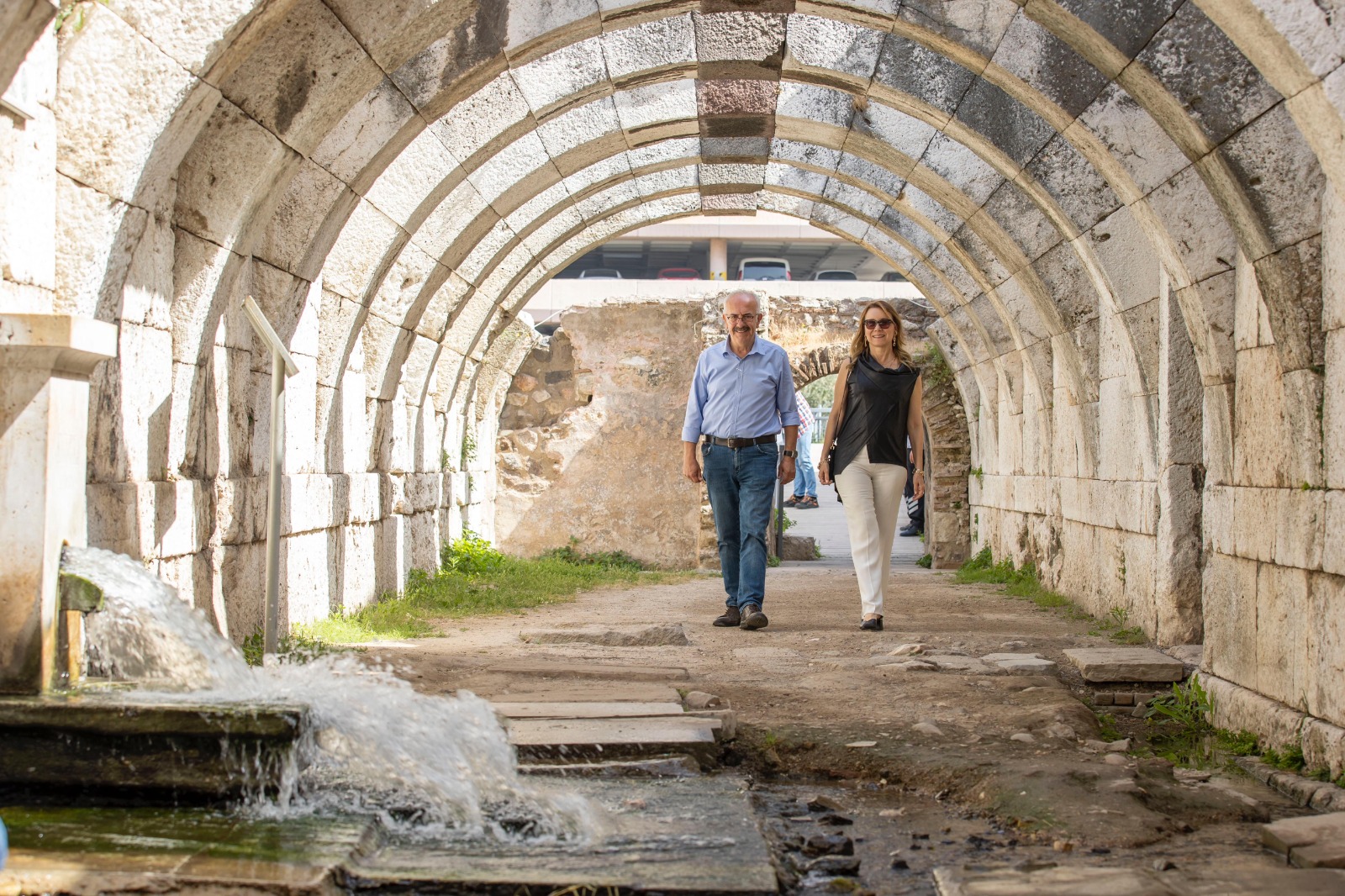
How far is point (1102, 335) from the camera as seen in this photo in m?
7.82

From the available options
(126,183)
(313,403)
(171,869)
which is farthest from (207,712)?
(313,403)

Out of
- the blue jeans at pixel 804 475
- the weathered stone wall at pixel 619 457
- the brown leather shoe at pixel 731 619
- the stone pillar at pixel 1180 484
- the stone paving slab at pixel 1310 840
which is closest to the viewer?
the stone paving slab at pixel 1310 840

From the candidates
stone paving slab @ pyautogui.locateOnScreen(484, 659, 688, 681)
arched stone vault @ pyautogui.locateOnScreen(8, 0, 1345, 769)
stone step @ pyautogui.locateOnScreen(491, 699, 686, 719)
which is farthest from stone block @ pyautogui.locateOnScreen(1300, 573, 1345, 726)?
stone paving slab @ pyautogui.locateOnScreen(484, 659, 688, 681)

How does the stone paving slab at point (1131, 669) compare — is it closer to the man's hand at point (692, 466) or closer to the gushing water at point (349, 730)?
the man's hand at point (692, 466)

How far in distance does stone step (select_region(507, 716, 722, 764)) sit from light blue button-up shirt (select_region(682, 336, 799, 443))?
3178 mm

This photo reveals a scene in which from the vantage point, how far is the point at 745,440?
6793 mm

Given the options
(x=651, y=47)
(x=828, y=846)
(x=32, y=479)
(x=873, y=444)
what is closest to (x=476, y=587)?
(x=873, y=444)

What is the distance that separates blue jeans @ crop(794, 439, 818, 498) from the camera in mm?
23281

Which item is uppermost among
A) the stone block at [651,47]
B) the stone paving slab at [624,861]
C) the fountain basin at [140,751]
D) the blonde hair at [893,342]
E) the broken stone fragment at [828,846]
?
the stone block at [651,47]

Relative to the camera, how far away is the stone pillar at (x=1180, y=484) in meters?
6.09

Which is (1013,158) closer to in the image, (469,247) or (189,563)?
(469,247)

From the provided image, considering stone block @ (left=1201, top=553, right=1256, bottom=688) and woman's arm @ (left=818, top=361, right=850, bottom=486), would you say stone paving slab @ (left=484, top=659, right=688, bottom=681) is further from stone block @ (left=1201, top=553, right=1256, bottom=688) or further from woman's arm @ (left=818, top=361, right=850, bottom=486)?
woman's arm @ (left=818, top=361, right=850, bottom=486)

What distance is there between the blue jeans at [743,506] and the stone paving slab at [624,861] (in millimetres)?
3675

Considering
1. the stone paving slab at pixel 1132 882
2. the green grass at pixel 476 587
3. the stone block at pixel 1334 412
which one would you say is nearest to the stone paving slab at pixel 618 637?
the green grass at pixel 476 587
